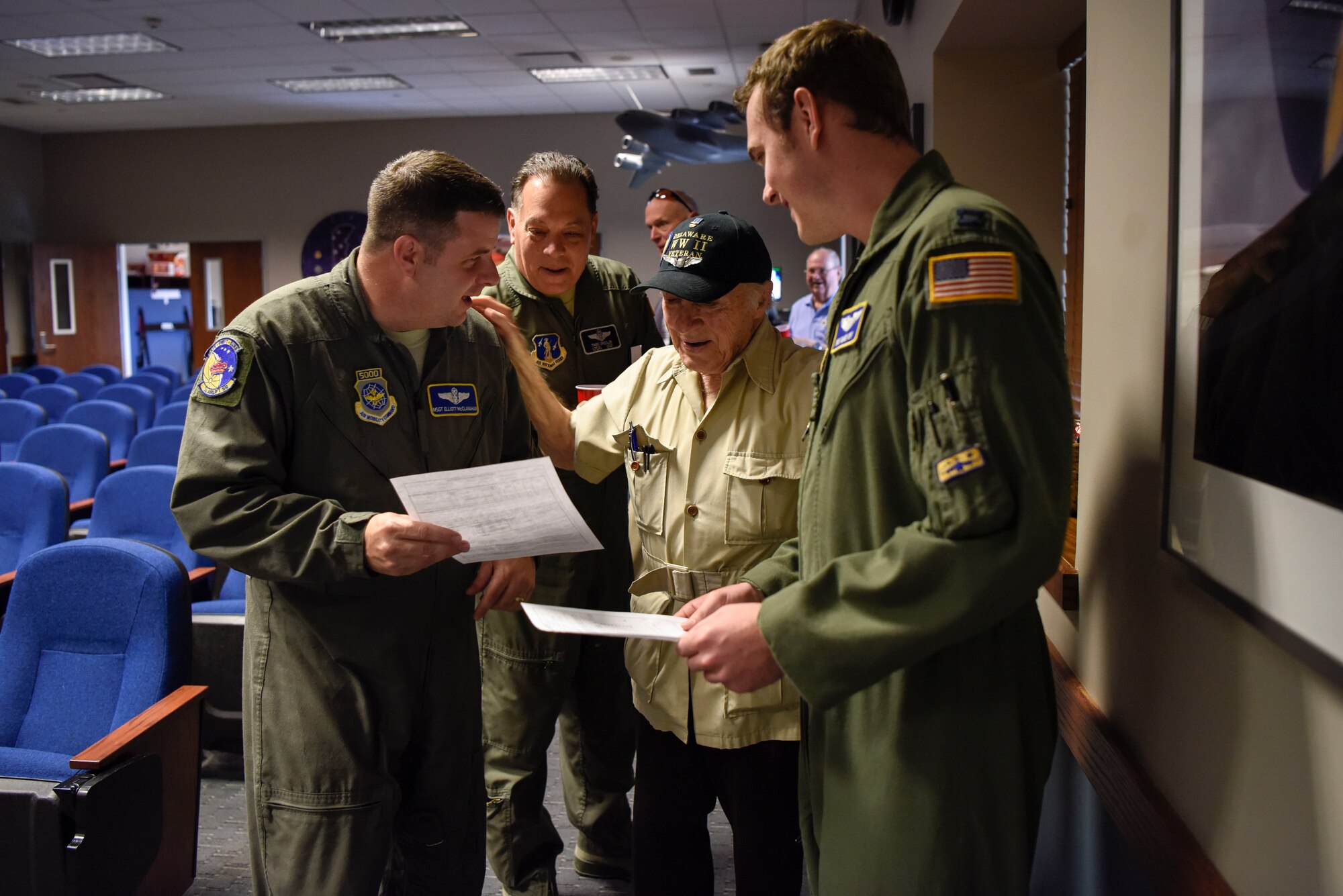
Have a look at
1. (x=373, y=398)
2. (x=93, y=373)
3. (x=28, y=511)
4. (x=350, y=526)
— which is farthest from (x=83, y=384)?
(x=350, y=526)

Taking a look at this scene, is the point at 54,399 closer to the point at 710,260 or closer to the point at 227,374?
the point at 227,374

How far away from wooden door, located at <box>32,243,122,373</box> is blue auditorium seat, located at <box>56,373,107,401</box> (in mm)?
4194

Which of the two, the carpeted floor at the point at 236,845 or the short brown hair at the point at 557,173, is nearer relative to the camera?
the short brown hair at the point at 557,173

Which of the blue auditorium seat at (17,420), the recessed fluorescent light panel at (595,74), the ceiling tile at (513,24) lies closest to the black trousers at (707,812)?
the blue auditorium seat at (17,420)

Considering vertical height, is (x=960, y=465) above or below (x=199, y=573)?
above

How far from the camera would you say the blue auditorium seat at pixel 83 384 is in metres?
8.09

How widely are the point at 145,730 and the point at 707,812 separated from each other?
115 cm

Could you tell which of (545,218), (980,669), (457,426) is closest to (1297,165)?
(980,669)

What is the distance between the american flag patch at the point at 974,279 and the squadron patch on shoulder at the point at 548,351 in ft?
4.93

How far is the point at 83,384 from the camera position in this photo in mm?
8219

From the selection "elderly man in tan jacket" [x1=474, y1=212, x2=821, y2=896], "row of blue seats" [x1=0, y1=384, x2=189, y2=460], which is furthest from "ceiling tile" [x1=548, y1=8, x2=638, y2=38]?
"elderly man in tan jacket" [x1=474, y1=212, x2=821, y2=896]

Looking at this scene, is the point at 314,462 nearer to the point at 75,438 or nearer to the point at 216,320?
the point at 75,438

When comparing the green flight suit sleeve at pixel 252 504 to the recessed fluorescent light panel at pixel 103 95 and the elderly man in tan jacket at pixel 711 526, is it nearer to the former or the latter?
the elderly man in tan jacket at pixel 711 526

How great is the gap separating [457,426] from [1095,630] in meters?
1.07
